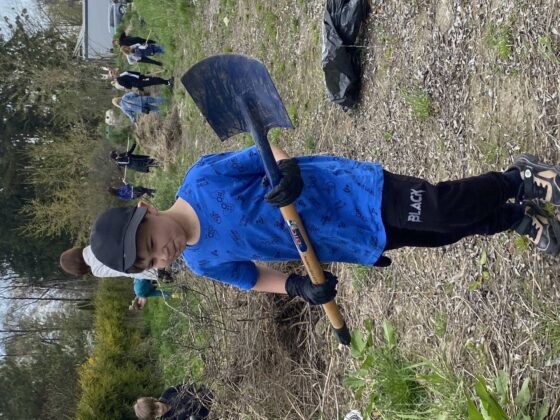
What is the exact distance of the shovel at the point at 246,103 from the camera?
241 cm

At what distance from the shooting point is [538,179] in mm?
2477

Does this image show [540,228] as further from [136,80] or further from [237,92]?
[136,80]

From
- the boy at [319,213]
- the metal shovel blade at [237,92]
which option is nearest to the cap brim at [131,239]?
the boy at [319,213]

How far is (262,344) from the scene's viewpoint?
4.96 m

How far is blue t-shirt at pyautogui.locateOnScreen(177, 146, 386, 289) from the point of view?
2.45 meters

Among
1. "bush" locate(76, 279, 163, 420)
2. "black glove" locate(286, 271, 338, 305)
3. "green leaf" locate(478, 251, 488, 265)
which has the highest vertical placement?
"green leaf" locate(478, 251, 488, 265)

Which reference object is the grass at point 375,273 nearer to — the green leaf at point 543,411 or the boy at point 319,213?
the green leaf at point 543,411

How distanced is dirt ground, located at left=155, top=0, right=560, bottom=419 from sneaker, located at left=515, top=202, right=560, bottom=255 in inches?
6.0

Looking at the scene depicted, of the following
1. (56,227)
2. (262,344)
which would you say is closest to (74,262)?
(262,344)

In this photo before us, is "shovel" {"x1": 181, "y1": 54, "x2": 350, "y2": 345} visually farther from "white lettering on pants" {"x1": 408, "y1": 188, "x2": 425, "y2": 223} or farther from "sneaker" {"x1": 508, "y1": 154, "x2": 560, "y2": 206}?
"sneaker" {"x1": 508, "y1": 154, "x2": 560, "y2": 206}

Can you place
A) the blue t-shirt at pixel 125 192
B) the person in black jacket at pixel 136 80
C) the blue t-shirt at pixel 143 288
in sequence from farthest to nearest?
1. the blue t-shirt at pixel 125 192
2. the person in black jacket at pixel 136 80
3. the blue t-shirt at pixel 143 288

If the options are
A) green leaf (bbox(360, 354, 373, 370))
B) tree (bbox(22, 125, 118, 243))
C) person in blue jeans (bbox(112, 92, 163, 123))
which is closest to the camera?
green leaf (bbox(360, 354, 373, 370))

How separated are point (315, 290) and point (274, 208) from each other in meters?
0.50

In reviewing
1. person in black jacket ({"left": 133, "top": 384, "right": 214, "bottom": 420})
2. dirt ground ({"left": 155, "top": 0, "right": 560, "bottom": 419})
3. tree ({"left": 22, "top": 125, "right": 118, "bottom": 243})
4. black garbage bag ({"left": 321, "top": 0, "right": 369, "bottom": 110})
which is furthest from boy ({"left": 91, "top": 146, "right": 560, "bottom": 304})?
tree ({"left": 22, "top": 125, "right": 118, "bottom": 243})
